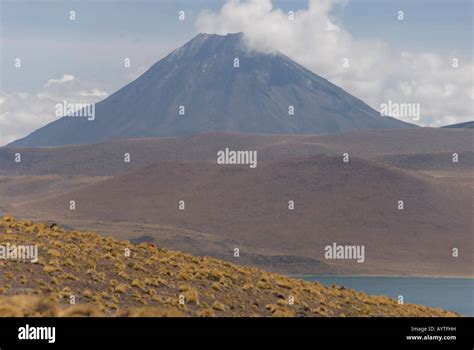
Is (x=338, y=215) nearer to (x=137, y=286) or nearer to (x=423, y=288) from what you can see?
(x=423, y=288)

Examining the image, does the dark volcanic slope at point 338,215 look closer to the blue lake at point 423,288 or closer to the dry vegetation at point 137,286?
the blue lake at point 423,288

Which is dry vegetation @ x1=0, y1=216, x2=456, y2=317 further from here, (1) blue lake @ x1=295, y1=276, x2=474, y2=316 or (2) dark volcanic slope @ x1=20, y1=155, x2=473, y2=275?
(2) dark volcanic slope @ x1=20, y1=155, x2=473, y2=275

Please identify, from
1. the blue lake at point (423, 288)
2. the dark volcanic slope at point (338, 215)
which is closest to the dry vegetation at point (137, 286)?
the blue lake at point (423, 288)

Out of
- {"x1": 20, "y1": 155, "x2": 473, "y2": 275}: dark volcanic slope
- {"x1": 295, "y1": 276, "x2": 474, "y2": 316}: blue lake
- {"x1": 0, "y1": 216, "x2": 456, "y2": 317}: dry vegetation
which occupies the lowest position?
{"x1": 295, "y1": 276, "x2": 474, "y2": 316}: blue lake

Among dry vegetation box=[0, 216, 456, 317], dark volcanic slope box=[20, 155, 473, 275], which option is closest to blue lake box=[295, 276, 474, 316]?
dark volcanic slope box=[20, 155, 473, 275]
